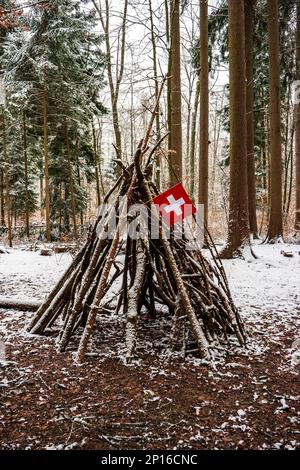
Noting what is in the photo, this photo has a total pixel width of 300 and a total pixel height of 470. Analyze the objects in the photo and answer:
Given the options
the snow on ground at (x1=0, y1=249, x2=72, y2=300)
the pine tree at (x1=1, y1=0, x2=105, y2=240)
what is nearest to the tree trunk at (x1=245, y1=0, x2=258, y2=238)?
the pine tree at (x1=1, y1=0, x2=105, y2=240)

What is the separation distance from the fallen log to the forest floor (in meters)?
0.40

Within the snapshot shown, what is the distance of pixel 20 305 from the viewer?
16.5 ft

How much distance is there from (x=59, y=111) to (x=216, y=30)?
7.17m

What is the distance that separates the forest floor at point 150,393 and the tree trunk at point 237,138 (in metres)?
3.74

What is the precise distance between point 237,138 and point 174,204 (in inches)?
193

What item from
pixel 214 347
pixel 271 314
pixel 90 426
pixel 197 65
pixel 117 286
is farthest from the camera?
pixel 197 65

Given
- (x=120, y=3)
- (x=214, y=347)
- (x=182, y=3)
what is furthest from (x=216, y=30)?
(x=214, y=347)

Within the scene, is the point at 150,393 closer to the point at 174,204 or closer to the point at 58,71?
the point at 174,204

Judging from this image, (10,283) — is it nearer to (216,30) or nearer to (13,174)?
(216,30)

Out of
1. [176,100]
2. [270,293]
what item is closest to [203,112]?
[176,100]

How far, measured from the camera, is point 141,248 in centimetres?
400

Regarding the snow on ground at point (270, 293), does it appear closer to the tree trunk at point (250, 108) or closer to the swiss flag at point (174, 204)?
the swiss flag at point (174, 204)

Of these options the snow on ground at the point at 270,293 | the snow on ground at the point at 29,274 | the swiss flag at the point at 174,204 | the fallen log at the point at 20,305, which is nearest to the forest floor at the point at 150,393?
the snow on ground at the point at 270,293

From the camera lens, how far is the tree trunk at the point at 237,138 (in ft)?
26.0
